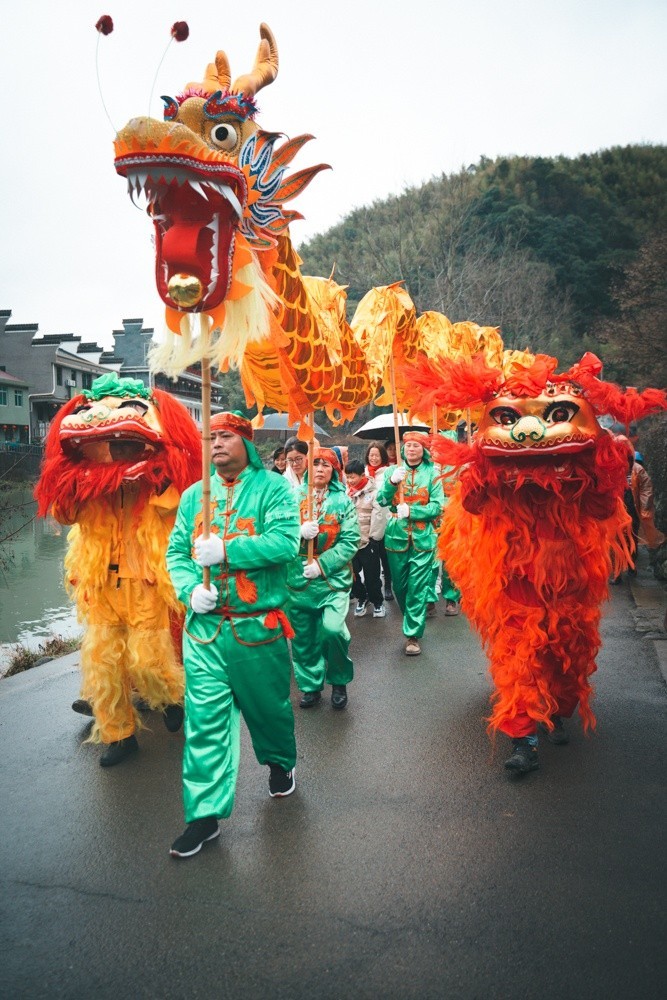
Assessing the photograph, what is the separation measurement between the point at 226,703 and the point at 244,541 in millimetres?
724

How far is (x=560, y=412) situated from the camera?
3.73 m

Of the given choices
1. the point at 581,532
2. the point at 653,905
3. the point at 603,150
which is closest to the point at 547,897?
the point at 653,905

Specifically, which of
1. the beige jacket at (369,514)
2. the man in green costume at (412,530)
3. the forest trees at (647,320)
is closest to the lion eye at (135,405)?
the man in green costume at (412,530)

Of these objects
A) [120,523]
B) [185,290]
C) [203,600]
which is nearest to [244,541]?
[203,600]

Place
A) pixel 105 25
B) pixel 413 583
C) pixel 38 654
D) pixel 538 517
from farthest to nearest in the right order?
pixel 38 654
pixel 413 583
pixel 538 517
pixel 105 25

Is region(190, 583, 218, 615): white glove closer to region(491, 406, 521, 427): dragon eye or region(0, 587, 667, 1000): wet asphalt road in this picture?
region(0, 587, 667, 1000): wet asphalt road

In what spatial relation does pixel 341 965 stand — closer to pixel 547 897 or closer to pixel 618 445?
pixel 547 897

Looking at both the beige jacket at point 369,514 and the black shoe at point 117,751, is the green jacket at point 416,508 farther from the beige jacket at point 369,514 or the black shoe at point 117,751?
the black shoe at point 117,751

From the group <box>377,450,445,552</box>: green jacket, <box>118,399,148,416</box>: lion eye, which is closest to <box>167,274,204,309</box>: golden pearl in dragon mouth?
<box>118,399,148,416</box>: lion eye

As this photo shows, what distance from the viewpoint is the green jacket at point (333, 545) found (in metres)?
5.00

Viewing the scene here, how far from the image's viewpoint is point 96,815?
3.51 meters

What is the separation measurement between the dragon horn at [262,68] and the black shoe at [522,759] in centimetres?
338

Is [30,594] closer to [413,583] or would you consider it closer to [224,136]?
[413,583]

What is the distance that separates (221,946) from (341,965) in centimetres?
43
